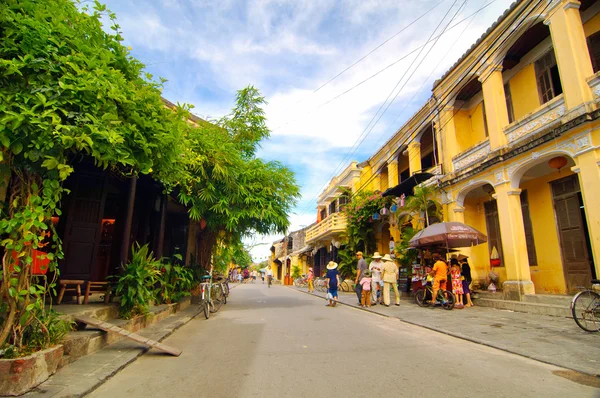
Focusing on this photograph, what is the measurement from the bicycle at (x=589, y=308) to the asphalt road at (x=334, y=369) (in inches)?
87.7

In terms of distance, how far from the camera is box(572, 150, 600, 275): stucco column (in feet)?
24.8

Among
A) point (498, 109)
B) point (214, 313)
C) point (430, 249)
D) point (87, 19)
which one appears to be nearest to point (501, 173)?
point (498, 109)

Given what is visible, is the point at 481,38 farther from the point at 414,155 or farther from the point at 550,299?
the point at 550,299

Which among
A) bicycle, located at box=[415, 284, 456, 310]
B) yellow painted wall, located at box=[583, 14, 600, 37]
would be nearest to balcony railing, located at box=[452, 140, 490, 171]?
yellow painted wall, located at box=[583, 14, 600, 37]

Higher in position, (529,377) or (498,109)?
(498,109)

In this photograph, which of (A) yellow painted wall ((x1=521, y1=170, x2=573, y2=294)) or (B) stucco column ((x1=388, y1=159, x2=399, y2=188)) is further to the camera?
(B) stucco column ((x1=388, y1=159, x2=399, y2=188))

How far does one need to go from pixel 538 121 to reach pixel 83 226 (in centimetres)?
1186

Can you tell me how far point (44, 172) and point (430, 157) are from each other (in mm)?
16711

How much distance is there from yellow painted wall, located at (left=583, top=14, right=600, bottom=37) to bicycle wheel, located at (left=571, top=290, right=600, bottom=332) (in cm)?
764

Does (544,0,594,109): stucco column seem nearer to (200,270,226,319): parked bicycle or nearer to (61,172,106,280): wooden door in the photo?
(200,270,226,319): parked bicycle

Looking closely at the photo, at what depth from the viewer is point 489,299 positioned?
10.4m

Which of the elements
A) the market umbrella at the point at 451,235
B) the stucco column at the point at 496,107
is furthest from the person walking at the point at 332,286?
the stucco column at the point at 496,107

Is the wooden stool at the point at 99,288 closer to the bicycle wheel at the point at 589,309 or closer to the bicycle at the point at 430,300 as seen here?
the bicycle wheel at the point at 589,309

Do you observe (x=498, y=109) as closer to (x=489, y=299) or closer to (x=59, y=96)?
(x=489, y=299)
